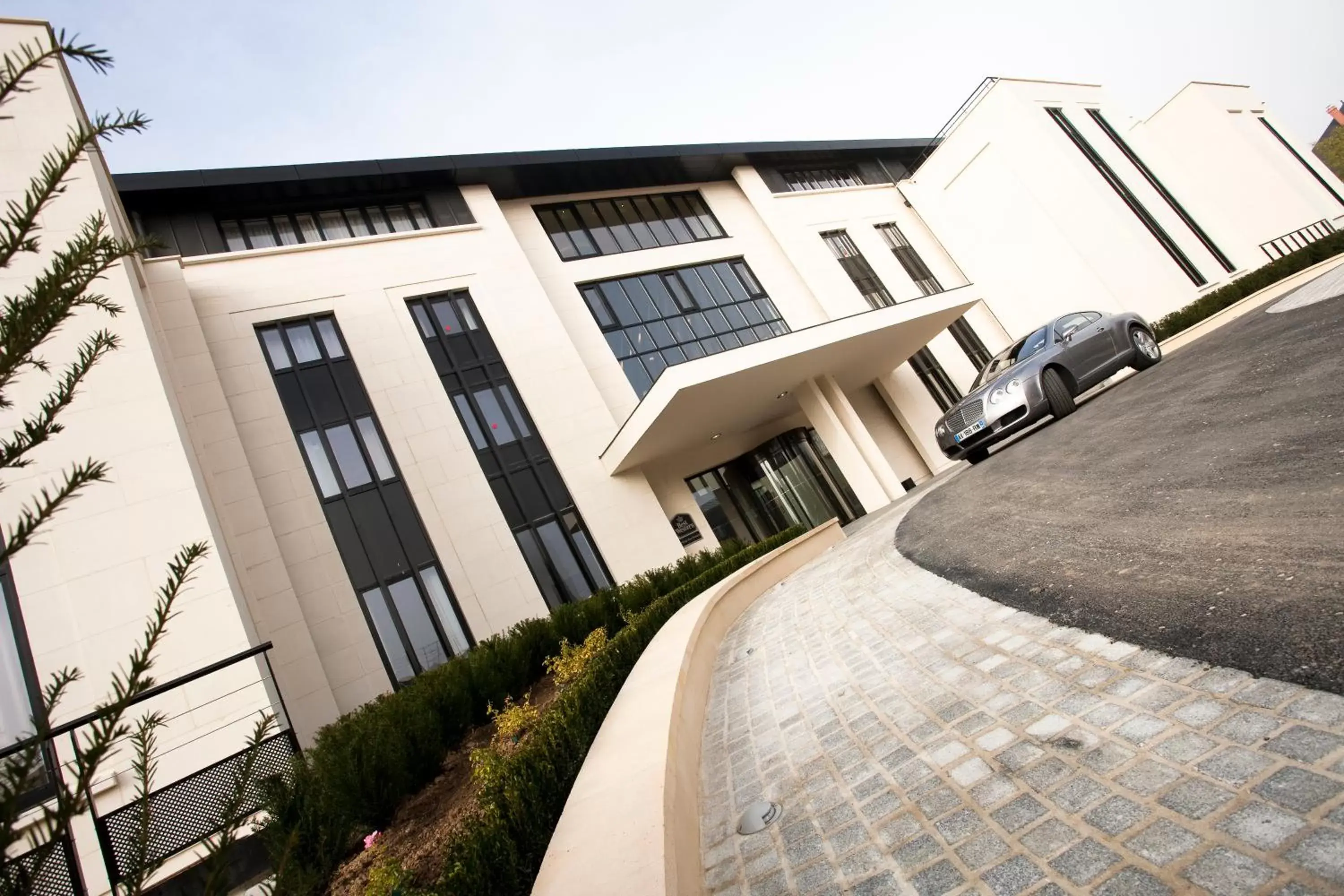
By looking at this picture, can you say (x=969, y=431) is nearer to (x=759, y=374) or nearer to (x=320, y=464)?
(x=759, y=374)

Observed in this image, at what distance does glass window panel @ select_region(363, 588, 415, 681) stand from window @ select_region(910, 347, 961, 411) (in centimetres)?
1813

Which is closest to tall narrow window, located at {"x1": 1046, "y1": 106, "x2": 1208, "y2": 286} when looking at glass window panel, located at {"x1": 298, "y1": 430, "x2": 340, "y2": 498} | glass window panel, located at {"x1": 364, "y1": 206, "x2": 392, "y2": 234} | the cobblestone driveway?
glass window panel, located at {"x1": 364, "y1": 206, "x2": 392, "y2": 234}

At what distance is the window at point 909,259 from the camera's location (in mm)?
23781

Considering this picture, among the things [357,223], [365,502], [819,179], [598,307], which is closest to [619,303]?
[598,307]

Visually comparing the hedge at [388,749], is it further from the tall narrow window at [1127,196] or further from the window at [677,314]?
the tall narrow window at [1127,196]

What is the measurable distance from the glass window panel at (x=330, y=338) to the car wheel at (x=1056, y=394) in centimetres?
1394

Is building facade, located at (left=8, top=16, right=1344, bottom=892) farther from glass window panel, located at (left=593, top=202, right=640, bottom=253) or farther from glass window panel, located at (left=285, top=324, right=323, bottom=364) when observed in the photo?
glass window panel, located at (left=593, top=202, right=640, bottom=253)

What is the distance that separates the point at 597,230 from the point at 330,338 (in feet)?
29.4

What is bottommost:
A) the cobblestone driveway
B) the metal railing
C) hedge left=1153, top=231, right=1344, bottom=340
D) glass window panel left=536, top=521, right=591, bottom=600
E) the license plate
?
the cobblestone driveway

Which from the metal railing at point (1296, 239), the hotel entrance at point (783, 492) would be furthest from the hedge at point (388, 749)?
the metal railing at point (1296, 239)

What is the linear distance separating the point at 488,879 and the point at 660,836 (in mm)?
929

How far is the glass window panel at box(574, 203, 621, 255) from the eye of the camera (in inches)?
738

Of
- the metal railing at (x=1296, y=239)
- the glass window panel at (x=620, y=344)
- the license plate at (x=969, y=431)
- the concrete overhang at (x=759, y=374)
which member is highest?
the glass window panel at (x=620, y=344)

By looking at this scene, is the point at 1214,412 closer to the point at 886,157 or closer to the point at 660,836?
the point at 660,836
